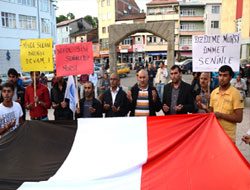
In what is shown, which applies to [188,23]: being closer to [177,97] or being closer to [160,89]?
[160,89]

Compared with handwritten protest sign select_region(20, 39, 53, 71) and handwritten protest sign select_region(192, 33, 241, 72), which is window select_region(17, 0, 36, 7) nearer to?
handwritten protest sign select_region(20, 39, 53, 71)

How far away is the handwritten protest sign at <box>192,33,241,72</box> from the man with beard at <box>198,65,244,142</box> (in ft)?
2.34

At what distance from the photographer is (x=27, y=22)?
33469 mm

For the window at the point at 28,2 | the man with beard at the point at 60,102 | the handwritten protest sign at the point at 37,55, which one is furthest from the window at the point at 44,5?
the man with beard at the point at 60,102

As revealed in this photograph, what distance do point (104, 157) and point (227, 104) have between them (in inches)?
77.7

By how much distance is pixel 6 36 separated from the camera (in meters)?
30.3

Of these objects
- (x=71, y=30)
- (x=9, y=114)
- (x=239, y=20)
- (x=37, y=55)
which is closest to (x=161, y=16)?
(x=239, y=20)

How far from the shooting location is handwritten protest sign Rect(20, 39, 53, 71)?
16.8 feet

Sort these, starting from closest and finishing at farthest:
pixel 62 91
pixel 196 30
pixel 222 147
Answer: pixel 222 147, pixel 62 91, pixel 196 30

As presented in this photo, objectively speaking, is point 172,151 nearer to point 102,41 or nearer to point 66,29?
point 102,41

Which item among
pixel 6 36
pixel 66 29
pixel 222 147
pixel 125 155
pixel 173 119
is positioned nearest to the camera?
pixel 222 147

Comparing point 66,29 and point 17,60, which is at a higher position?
point 66,29

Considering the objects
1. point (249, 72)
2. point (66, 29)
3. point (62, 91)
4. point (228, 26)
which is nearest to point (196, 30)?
point (228, 26)

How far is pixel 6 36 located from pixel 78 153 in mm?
31178
